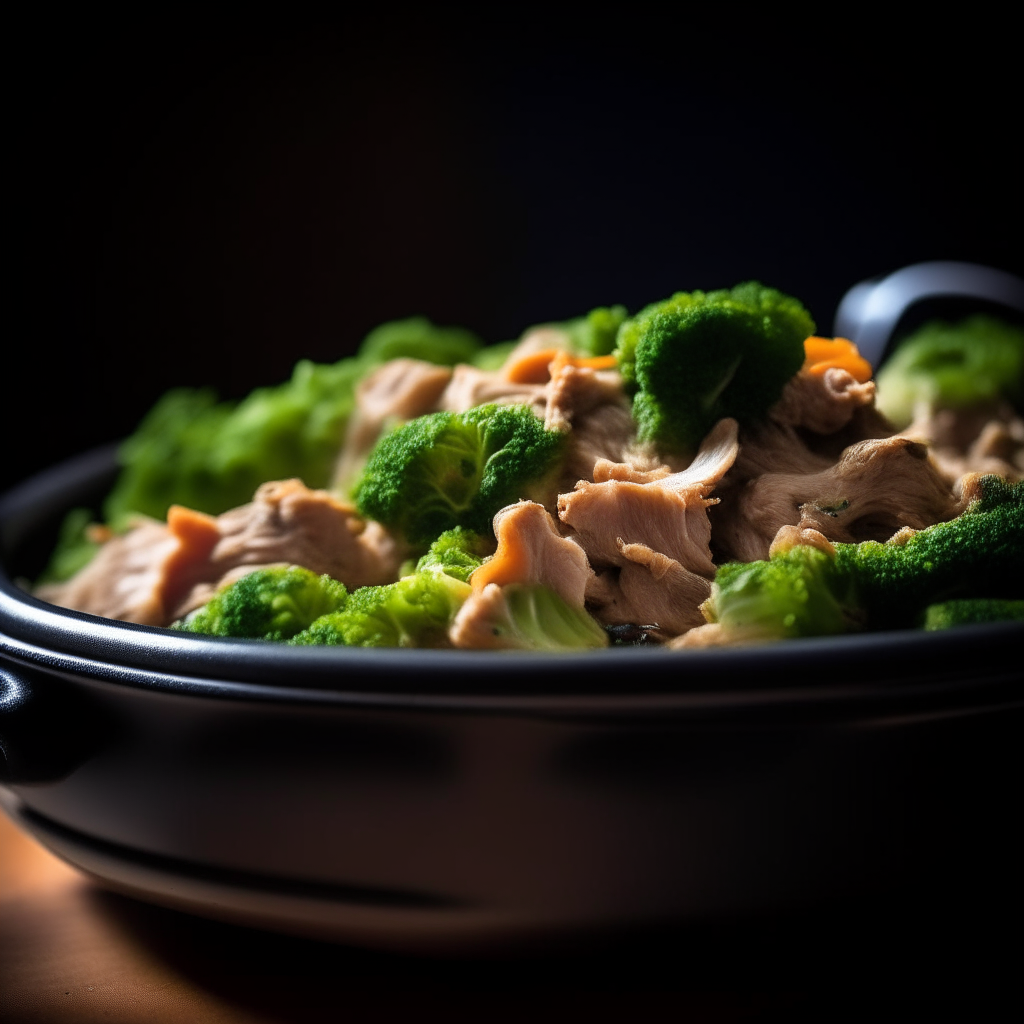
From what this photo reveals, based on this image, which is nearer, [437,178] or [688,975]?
[688,975]

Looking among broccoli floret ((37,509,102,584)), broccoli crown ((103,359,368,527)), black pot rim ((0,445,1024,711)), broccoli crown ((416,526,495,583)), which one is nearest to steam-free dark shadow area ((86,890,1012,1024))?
black pot rim ((0,445,1024,711))

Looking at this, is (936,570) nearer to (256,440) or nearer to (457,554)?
(457,554)

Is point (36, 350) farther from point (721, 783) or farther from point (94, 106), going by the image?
point (721, 783)

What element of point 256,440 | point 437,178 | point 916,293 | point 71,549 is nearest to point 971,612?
point 916,293

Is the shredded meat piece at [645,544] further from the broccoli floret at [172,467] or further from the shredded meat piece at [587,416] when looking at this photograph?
the broccoli floret at [172,467]

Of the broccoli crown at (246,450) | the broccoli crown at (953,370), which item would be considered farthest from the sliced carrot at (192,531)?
the broccoli crown at (953,370)

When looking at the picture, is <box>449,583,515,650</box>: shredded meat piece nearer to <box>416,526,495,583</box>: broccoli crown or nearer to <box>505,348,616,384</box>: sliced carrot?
<box>416,526,495,583</box>: broccoli crown
